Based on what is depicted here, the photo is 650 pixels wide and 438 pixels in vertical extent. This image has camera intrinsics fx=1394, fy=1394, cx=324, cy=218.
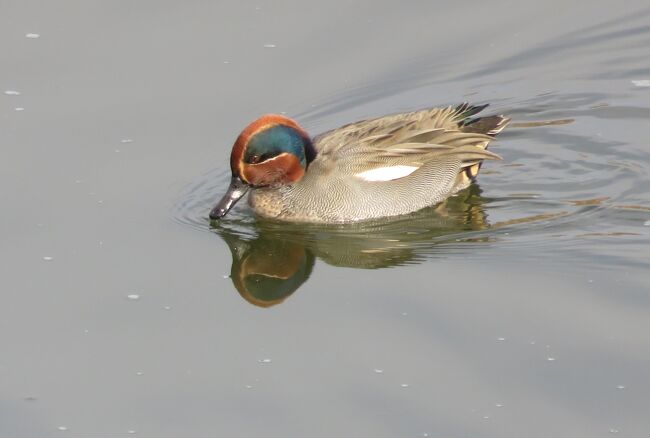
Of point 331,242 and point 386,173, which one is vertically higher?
point 386,173

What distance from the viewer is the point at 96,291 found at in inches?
398

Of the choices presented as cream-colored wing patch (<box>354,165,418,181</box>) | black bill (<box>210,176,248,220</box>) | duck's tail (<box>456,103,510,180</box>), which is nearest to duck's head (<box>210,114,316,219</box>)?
black bill (<box>210,176,248,220</box>)

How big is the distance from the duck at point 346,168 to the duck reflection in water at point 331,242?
A: 0.13 metres

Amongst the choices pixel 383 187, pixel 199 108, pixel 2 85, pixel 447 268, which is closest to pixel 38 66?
pixel 2 85

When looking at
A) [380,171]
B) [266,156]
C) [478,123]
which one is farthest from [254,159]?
[478,123]

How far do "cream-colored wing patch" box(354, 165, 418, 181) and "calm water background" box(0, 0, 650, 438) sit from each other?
417 millimetres

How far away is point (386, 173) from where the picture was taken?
11.6 metres

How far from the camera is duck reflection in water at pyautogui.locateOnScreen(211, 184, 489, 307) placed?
10570 mm

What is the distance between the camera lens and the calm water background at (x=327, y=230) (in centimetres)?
859

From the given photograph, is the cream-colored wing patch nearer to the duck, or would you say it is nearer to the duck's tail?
the duck

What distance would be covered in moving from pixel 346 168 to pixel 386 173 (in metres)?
0.34

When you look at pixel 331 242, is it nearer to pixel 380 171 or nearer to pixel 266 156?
pixel 380 171

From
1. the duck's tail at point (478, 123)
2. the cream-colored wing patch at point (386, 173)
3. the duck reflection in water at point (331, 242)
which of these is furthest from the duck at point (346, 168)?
the duck's tail at point (478, 123)

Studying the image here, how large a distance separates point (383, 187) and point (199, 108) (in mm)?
2223
